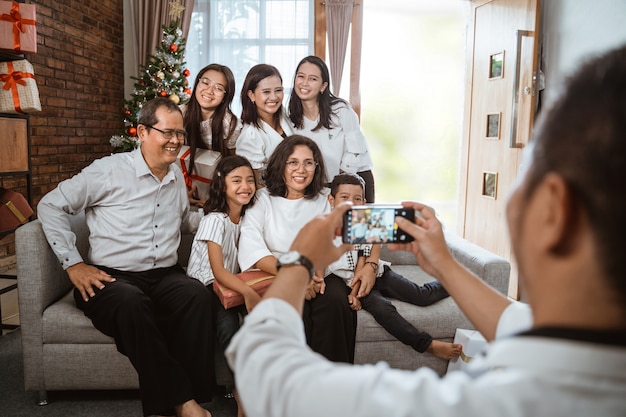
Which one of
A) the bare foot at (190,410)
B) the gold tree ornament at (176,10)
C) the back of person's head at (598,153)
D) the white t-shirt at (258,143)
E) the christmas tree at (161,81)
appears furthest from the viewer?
the gold tree ornament at (176,10)

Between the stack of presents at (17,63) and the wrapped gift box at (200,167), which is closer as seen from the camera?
the stack of presents at (17,63)

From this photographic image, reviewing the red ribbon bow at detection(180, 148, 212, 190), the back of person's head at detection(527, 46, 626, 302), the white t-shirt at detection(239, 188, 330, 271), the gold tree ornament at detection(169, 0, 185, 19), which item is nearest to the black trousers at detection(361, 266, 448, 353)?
the white t-shirt at detection(239, 188, 330, 271)

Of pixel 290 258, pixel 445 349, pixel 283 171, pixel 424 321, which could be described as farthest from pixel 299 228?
pixel 290 258

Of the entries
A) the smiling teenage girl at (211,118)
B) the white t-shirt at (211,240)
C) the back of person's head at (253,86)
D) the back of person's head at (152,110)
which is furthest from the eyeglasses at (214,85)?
the white t-shirt at (211,240)

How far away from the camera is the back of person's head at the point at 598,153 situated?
0.47 meters

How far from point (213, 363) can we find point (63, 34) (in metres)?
3.57

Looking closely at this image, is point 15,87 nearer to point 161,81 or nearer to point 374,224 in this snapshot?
point 161,81

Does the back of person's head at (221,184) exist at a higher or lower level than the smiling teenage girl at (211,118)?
Answer: lower

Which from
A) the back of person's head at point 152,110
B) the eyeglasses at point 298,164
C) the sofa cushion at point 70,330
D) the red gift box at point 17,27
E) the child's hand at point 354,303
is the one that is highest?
the red gift box at point 17,27

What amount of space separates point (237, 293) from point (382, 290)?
0.69 metres

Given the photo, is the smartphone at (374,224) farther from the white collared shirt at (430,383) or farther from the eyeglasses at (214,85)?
the eyeglasses at (214,85)

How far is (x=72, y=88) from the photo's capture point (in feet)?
15.4

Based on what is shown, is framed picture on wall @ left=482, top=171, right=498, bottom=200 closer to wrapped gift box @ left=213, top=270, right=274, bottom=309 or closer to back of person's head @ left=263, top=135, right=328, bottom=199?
back of person's head @ left=263, top=135, right=328, bottom=199

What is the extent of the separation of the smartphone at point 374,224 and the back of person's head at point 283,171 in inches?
53.1
